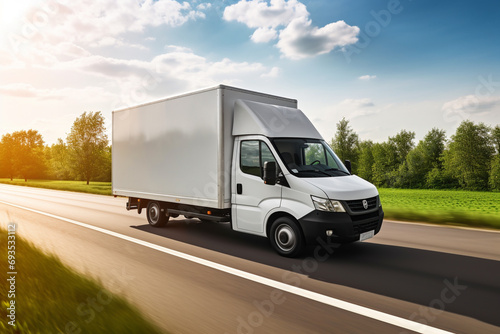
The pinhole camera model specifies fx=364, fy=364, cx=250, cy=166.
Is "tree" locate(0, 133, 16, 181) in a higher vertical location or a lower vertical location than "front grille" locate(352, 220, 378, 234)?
higher

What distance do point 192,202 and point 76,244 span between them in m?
2.71

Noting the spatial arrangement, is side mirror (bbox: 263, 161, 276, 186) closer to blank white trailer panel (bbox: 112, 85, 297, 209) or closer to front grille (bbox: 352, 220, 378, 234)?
blank white trailer panel (bbox: 112, 85, 297, 209)

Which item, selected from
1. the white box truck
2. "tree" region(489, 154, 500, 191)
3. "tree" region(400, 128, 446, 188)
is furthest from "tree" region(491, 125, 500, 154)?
the white box truck

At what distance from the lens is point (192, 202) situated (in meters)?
8.38

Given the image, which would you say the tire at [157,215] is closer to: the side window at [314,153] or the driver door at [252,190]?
the driver door at [252,190]

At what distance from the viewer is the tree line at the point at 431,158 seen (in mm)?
57938

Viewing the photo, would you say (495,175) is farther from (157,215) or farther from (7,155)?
(7,155)

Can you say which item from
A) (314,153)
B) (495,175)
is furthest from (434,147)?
(314,153)

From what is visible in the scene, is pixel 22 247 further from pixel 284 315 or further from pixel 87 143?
pixel 87 143

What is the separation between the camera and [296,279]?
18.3 ft

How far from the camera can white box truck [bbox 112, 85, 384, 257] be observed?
21.3 feet

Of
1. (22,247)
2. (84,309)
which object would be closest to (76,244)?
(22,247)

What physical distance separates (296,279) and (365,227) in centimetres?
186

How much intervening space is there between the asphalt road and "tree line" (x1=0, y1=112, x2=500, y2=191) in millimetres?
42258
